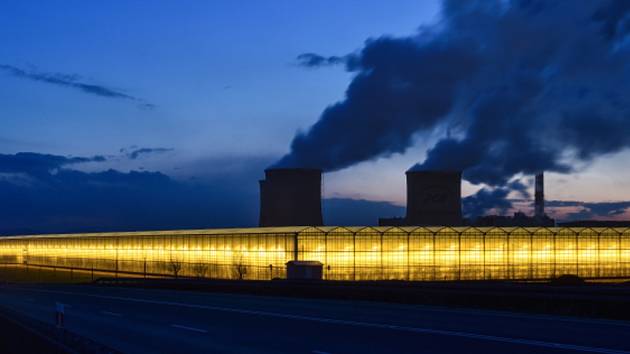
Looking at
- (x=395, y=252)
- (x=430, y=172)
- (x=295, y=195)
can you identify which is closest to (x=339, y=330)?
(x=395, y=252)

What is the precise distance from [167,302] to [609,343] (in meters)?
23.0

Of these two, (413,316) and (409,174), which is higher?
(409,174)

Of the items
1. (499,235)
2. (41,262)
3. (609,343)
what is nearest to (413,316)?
(609,343)

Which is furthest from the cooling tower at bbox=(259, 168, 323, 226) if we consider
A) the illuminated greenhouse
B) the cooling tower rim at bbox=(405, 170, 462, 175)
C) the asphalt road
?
the asphalt road

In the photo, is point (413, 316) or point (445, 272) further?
point (445, 272)

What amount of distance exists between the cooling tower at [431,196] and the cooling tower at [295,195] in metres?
17.7

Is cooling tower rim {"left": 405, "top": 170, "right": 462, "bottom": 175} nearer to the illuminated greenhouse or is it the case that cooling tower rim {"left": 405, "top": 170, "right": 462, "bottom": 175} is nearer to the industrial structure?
the industrial structure

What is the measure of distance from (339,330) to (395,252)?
52489 millimetres

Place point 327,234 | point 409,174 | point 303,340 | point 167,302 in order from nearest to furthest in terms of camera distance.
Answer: point 303,340 < point 167,302 < point 327,234 < point 409,174

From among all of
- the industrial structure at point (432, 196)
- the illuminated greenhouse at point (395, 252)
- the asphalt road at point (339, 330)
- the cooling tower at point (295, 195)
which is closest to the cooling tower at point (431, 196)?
the industrial structure at point (432, 196)

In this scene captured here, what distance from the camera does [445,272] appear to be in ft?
239

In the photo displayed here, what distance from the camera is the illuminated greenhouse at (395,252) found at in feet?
224

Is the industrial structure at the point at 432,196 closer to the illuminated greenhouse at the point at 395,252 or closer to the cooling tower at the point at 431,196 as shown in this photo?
the cooling tower at the point at 431,196

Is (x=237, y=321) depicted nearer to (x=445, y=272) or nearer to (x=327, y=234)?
(x=327, y=234)
